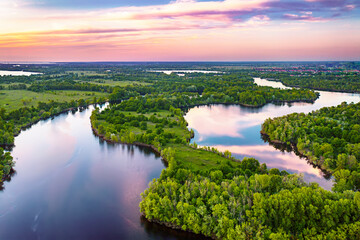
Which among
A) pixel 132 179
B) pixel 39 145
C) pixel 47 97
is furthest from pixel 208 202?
pixel 47 97

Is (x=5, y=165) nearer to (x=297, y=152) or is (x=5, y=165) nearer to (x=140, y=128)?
(x=140, y=128)

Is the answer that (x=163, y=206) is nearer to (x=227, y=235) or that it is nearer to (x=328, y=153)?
(x=227, y=235)

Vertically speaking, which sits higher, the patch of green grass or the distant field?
the distant field

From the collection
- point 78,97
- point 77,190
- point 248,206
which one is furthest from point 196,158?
point 78,97

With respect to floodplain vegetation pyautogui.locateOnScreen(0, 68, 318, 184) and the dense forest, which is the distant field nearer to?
floodplain vegetation pyautogui.locateOnScreen(0, 68, 318, 184)

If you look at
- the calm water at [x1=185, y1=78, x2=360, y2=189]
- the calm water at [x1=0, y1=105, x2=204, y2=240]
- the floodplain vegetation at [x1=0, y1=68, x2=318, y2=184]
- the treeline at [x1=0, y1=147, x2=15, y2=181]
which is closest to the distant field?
the floodplain vegetation at [x1=0, y1=68, x2=318, y2=184]

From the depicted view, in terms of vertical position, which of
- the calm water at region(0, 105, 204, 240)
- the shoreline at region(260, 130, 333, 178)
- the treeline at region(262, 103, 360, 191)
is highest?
the treeline at region(262, 103, 360, 191)
